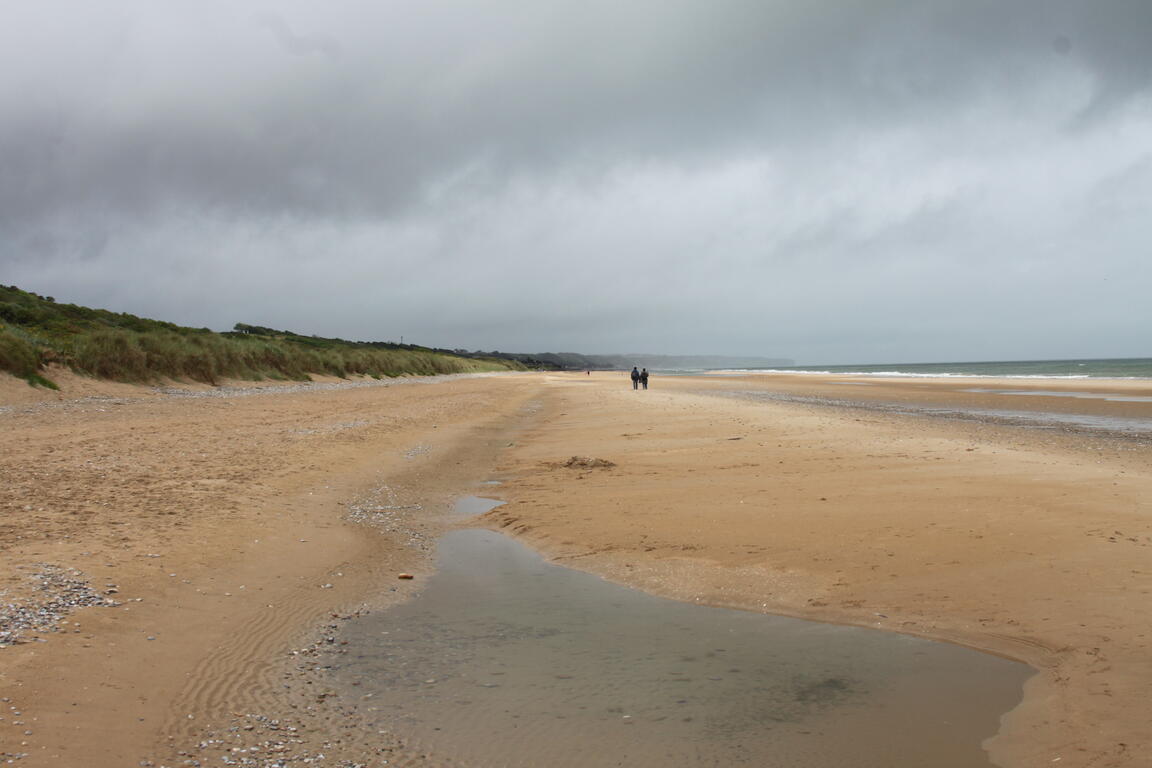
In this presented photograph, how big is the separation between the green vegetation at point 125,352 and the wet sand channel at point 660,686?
24.3 meters

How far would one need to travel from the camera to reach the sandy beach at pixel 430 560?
3629 mm

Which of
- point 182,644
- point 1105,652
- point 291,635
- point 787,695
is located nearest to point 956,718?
point 787,695

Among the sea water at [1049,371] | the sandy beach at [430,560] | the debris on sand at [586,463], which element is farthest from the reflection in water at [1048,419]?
the sea water at [1049,371]

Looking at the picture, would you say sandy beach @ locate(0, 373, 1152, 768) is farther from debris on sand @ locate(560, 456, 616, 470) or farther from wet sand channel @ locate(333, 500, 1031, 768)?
wet sand channel @ locate(333, 500, 1031, 768)

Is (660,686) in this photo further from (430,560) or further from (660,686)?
(430,560)

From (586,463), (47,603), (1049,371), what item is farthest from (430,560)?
(1049,371)

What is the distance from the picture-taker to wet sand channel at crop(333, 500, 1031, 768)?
3.49 m

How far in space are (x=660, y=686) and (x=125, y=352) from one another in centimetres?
3121

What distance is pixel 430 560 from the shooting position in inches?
283

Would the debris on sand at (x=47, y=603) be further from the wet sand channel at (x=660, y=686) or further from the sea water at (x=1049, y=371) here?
the sea water at (x=1049, y=371)

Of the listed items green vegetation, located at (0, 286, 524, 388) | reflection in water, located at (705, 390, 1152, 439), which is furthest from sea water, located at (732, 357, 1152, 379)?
green vegetation, located at (0, 286, 524, 388)

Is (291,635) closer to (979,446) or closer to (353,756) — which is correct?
(353,756)

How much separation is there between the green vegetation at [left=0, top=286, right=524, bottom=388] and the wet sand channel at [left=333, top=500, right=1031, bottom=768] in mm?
24252

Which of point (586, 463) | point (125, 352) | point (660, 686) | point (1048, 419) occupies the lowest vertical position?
point (660, 686)
